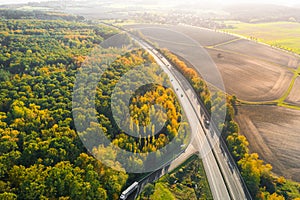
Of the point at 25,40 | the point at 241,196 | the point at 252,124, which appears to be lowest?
the point at 241,196

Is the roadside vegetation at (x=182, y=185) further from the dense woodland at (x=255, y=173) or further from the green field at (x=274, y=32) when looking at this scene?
the green field at (x=274, y=32)

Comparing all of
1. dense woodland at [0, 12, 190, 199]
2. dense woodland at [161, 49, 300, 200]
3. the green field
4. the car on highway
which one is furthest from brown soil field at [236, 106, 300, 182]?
the green field

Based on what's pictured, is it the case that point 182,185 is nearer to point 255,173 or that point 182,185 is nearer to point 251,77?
point 255,173

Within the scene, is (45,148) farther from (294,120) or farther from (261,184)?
(294,120)

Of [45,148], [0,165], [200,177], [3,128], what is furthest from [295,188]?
[3,128]

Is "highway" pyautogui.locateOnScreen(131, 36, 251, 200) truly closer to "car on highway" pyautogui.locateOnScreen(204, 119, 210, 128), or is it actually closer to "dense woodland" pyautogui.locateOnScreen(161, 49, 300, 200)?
"car on highway" pyautogui.locateOnScreen(204, 119, 210, 128)

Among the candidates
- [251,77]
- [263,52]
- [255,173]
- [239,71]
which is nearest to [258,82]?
[251,77]
